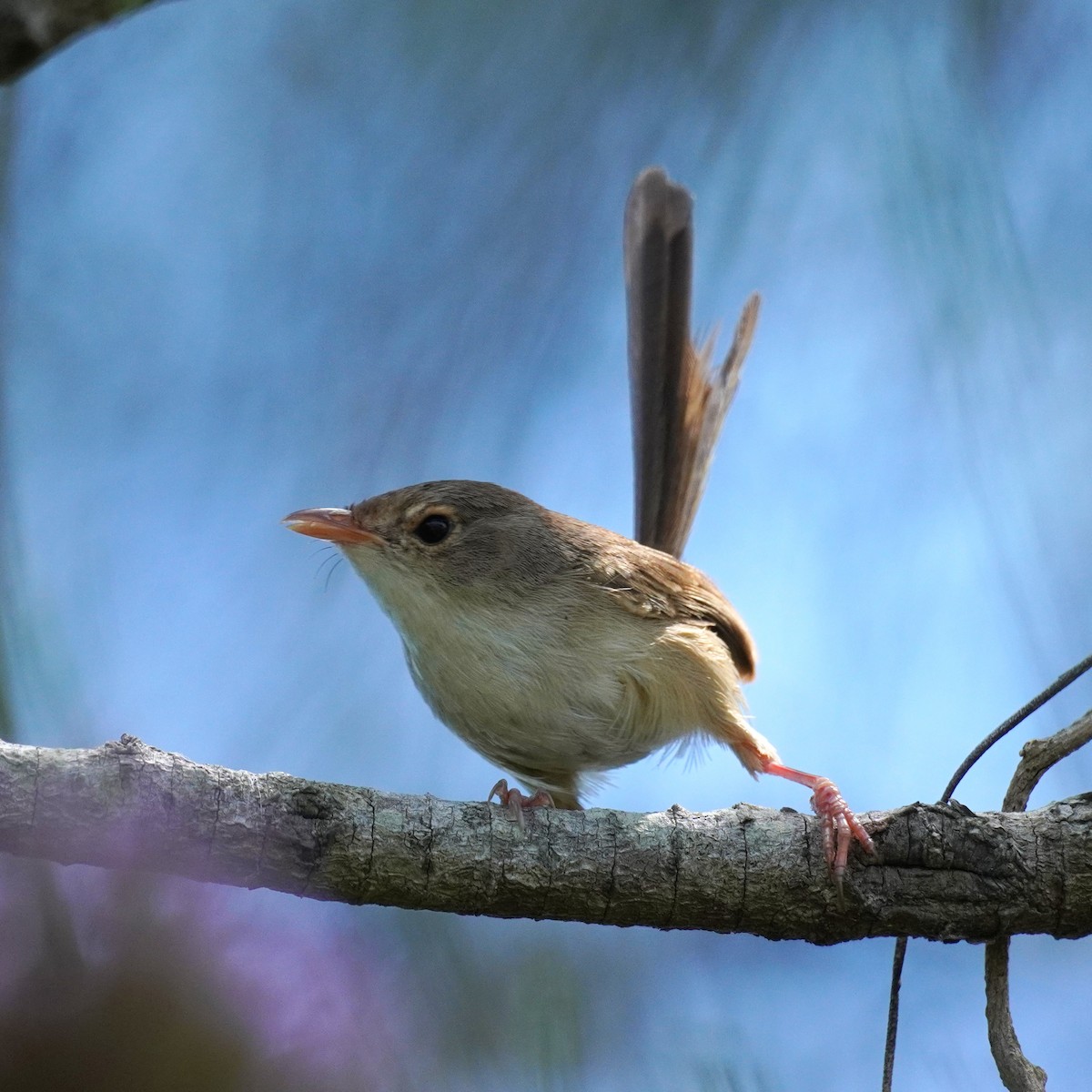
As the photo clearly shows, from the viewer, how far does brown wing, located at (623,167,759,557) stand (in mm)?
3461

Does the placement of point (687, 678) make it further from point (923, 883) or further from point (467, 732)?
point (923, 883)

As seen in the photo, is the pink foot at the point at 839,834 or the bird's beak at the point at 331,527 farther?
the bird's beak at the point at 331,527

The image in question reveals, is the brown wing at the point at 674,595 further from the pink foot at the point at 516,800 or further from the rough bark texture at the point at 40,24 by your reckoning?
the rough bark texture at the point at 40,24

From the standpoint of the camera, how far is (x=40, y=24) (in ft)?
6.67

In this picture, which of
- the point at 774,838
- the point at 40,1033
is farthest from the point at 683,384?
the point at 40,1033

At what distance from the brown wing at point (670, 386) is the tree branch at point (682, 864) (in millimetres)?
1693

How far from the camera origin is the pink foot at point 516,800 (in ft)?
6.51

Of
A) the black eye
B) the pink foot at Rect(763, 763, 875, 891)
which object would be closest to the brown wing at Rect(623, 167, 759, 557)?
the black eye

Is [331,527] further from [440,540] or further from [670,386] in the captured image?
[670,386]

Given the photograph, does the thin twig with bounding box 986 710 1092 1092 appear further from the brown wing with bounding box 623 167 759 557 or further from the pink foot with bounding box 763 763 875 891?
the brown wing with bounding box 623 167 759 557

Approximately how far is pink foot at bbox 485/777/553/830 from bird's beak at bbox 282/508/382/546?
788 millimetres

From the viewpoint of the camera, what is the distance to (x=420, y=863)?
73.0 inches

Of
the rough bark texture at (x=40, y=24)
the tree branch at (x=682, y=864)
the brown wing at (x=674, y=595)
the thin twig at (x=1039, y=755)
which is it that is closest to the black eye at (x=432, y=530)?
the brown wing at (x=674, y=595)

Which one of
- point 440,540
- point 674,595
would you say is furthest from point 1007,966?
point 440,540
